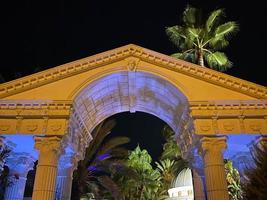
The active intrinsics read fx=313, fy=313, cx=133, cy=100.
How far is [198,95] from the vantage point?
54.2 ft

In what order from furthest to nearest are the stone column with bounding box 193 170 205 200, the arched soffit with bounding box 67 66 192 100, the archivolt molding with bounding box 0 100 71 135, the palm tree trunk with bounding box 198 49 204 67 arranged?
the palm tree trunk with bounding box 198 49 204 67 → the stone column with bounding box 193 170 205 200 → the arched soffit with bounding box 67 66 192 100 → the archivolt molding with bounding box 0 100 71 135

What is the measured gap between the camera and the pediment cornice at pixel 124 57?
53.6 feet

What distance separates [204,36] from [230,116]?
13.9 m

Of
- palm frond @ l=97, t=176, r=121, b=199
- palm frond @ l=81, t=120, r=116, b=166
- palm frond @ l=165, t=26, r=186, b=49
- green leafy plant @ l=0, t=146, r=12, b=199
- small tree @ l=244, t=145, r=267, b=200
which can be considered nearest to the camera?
small tree @ l=244, t=145, r=267, b=200

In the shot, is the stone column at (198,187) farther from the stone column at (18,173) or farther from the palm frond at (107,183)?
the stone column at (18,173)

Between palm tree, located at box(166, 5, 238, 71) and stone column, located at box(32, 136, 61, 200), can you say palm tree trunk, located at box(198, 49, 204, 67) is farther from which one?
stone column, located at box(32, 136, 61, 200)

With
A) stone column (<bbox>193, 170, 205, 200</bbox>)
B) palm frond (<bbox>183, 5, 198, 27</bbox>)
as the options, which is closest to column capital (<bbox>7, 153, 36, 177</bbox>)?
stone column (<bbox>193, 170, 205, 200</bbox>)

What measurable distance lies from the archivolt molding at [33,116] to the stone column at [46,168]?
0.53 metres

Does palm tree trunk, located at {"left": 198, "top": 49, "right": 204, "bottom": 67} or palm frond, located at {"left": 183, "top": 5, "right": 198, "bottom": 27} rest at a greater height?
palm frond, located at {"left": 183, "top": 5, "right": 198, "bottom": 27}

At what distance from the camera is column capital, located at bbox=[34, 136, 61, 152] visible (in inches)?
599

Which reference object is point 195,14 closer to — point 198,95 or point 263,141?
point 198,95

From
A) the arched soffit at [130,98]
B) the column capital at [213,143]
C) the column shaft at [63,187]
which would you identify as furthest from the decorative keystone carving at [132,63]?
the column shaft at [63,187]

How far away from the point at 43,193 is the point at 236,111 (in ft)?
33.6

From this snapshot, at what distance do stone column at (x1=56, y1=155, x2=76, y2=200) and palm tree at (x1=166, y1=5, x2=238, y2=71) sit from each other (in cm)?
1462
